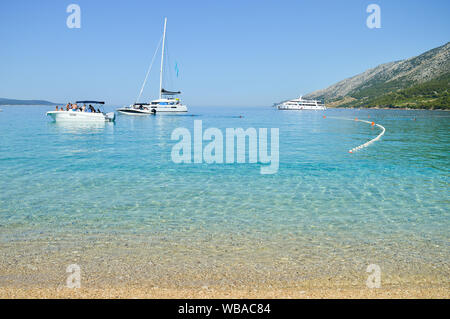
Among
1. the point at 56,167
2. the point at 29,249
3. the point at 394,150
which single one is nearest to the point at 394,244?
the point at 29,249

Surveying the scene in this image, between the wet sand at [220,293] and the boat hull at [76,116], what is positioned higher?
the boat hull at [76,116]

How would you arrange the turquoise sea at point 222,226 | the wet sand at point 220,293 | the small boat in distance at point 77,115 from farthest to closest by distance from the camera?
the small boat in distance at point 77,115
the turquoise sea at point 222,226
the wet sand at point 220,293

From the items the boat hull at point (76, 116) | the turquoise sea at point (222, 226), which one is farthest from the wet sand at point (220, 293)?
the boat hull at point (76, 116)

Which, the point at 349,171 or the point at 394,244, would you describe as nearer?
the point at 394,244

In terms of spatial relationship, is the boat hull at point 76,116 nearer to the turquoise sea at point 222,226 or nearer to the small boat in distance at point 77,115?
the small boat in distance at point 77,115

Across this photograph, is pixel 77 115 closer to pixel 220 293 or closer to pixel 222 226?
pixel 222 226

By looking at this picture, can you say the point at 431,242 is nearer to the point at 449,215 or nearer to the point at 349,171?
the point at 449,215

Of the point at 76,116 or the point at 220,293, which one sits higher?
the point at 76,116

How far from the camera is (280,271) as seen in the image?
6.46 m

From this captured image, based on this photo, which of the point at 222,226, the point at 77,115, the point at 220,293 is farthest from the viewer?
the point at 77,115

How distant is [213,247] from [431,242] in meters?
5.52

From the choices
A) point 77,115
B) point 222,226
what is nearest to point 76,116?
point 77,115
